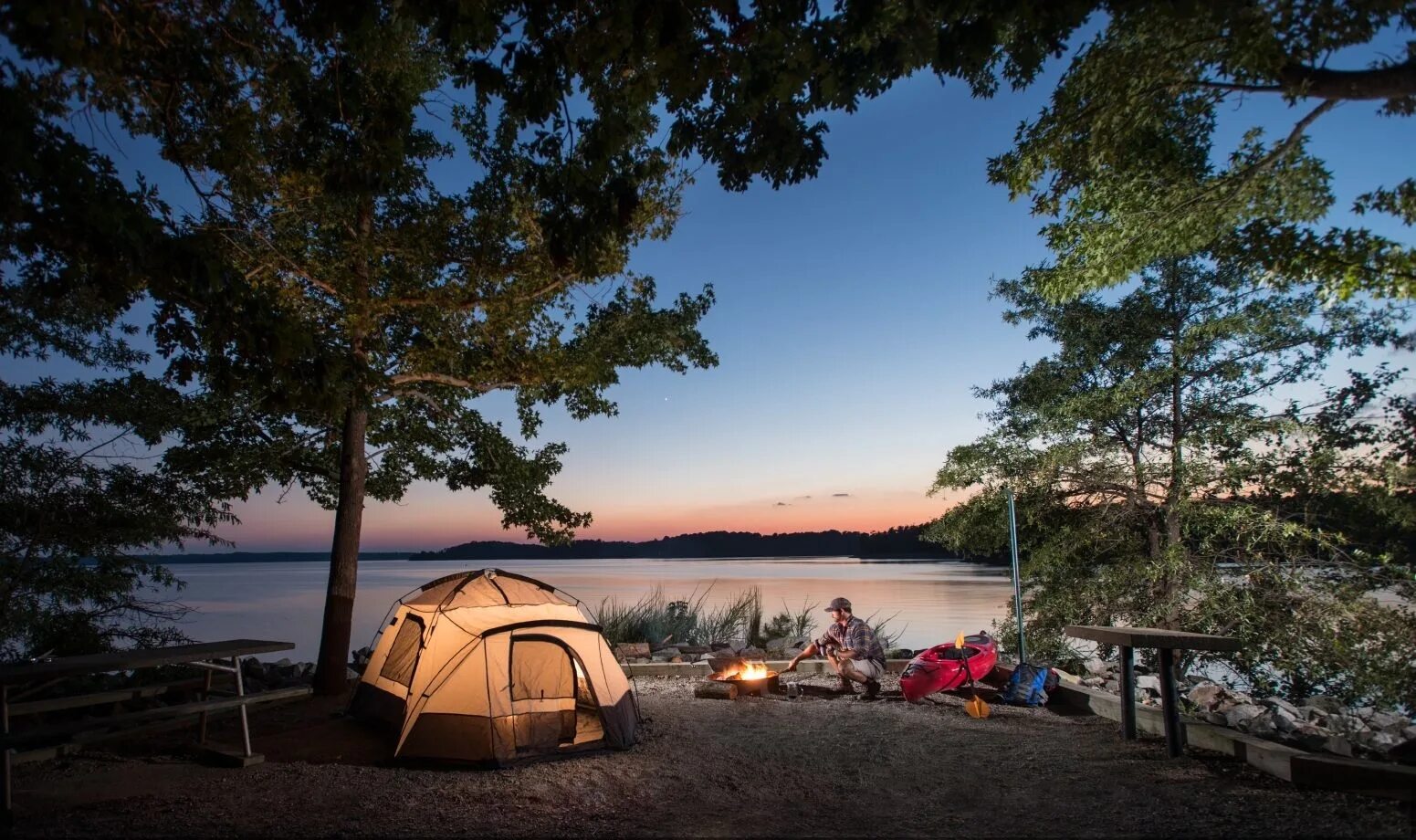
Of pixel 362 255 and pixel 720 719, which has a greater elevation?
pixel 362 255

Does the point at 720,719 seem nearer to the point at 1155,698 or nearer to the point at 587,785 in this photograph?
the point at 587,785

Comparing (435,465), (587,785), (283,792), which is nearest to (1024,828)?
(587,785)

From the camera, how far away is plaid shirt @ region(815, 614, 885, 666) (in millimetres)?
9398

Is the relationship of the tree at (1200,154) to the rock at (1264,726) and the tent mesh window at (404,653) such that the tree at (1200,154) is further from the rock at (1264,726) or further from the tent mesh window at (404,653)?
the tent mesh window at (404,653)

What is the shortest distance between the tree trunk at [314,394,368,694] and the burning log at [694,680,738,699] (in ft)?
13.9

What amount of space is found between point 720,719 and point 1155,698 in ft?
16.6

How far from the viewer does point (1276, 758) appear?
5.28 meters

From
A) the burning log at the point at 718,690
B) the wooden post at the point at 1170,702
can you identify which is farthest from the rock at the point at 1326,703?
the burning log at the point at 718,690

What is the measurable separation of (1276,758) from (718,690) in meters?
5.55

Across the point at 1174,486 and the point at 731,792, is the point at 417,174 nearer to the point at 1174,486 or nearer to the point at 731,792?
the point at 731,792

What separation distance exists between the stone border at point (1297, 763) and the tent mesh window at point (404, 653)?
21.7 feet

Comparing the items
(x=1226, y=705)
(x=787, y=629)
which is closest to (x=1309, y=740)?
(x=1226, y=705)

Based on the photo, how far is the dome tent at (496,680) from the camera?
6391 mm

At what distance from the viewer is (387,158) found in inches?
244
